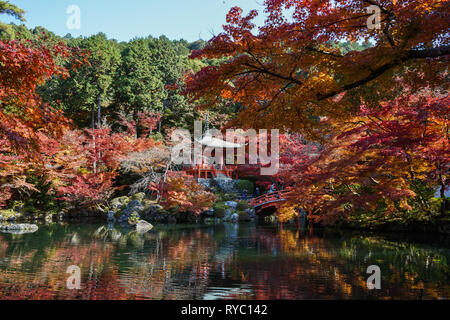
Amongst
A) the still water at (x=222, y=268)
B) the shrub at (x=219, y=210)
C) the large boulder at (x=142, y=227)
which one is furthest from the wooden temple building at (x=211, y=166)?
the still water at (x=222, y=268)

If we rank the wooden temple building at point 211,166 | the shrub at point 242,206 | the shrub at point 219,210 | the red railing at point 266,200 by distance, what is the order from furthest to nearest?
the wooden temple building at point 211,166 → the shrub at point 242,206 → the shrub at point 219,210 → the red railing at point 266,200

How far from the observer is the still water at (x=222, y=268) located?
14.2 feet

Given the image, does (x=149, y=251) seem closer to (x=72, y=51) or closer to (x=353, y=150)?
(x=72, y=51)

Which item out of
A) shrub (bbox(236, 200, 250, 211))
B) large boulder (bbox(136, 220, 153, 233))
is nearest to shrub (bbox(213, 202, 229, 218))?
shrub (bbox(236, 200, 250, 211))

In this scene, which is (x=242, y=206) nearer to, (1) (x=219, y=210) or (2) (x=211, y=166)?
(1) (x=219, y=210)

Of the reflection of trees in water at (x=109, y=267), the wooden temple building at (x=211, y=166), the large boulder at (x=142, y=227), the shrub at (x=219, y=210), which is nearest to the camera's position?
the reflection of trees in water at (x=109, y=267)

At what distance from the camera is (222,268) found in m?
5.92

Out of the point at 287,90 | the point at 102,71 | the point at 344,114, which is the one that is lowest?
the point at 344,114

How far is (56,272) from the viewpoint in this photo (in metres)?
5.30

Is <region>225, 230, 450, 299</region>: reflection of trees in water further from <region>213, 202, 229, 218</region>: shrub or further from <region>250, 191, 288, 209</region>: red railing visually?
<region>213, 202, 229, 218</region>: shrub

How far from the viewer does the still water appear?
432cm

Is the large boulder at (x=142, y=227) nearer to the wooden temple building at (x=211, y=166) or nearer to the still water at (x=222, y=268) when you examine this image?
the still water at (x=222, y=268)

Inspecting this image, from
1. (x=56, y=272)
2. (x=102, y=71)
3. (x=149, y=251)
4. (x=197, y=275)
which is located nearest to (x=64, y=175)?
(x=102, y=71)
